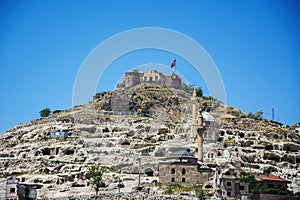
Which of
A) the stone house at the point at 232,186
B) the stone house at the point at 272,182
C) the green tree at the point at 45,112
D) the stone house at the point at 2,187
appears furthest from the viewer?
the green tree at the point at 45,112

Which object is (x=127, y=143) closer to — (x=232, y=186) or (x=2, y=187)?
(x=2, y=187)

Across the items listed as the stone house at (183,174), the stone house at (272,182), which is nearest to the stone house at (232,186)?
the stone house at (272,182)

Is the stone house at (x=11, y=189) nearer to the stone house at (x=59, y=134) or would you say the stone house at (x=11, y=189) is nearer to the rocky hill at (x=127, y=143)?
the rocky hill at (x=127, y=143)

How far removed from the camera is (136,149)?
78188 millimetres

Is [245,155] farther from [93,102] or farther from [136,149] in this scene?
[93,102]

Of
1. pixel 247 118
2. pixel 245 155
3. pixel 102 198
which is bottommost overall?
pixel 102 198

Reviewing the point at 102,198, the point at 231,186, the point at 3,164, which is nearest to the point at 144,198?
the point at 102,198

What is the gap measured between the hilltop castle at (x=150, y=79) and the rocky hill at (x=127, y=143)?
19.9ft

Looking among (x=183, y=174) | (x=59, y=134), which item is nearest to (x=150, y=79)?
(x=59, y=134)

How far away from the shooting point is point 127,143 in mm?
81750

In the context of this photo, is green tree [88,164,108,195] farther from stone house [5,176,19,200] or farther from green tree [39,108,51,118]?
green tree [39,108,51,118]

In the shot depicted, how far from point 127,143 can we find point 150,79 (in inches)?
1464

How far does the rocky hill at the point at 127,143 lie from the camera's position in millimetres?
68688

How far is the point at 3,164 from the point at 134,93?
37751 millimetres
